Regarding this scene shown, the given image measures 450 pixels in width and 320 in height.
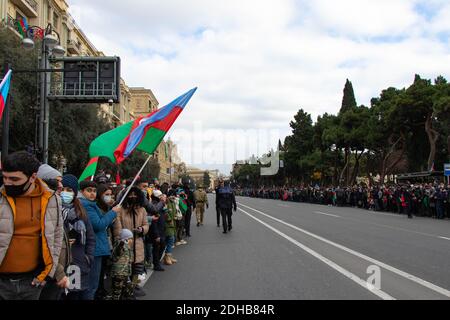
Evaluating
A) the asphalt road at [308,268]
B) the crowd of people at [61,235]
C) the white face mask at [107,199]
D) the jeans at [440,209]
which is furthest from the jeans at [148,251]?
the jeans at [440,209]

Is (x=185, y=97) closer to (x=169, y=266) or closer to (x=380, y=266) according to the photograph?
(x=169, y=266)

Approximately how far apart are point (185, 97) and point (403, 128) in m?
32.0

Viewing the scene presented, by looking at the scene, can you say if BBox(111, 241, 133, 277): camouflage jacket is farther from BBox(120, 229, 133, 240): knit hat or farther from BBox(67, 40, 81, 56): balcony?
BBox(67, 40, 81, 56): balcony

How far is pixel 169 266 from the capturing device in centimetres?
886

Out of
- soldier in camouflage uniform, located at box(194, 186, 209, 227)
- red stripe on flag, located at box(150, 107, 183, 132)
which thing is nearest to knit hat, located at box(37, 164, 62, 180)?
red stripe on flag, located at box(150, 107, 183, 132)

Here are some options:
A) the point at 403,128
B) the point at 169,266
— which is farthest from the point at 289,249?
the point at 403,128

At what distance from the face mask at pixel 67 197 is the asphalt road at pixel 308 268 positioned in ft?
7.79

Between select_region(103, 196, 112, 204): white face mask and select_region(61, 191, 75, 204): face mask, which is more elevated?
select_region(61, 191, 75, 204): face mask

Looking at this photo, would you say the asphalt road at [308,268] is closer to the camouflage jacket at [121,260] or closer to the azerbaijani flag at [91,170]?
the camouflage jacket at [121,260]

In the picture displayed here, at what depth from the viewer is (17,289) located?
3449mm

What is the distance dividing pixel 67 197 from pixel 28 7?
112 feet

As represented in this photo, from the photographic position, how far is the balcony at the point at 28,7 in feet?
108

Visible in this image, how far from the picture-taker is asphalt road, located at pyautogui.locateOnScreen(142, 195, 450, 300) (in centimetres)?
636

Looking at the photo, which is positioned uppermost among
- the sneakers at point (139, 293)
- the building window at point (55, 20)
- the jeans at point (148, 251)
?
the building window at point (55, 20)
